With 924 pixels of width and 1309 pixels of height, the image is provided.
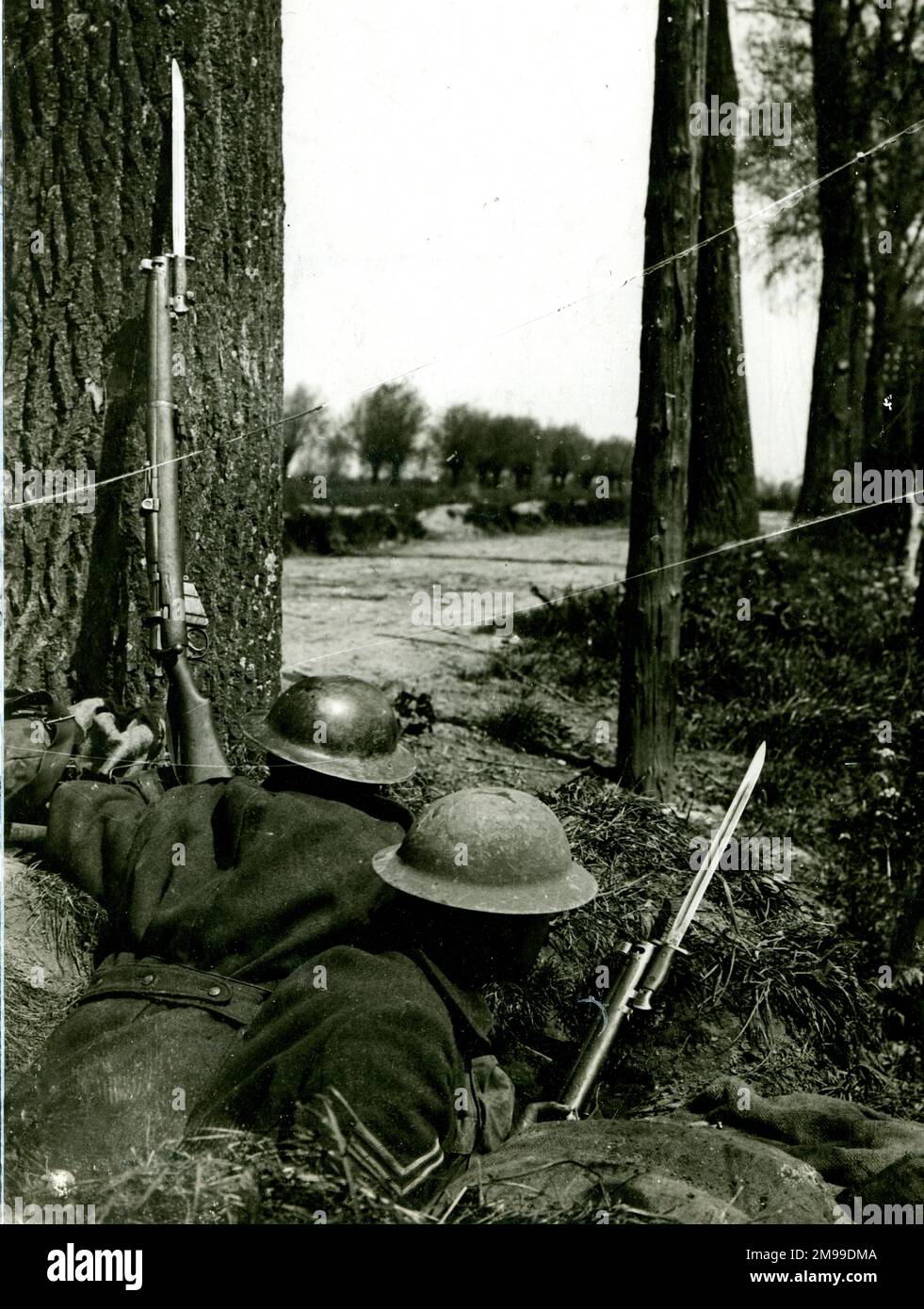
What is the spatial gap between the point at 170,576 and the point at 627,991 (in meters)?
2.09

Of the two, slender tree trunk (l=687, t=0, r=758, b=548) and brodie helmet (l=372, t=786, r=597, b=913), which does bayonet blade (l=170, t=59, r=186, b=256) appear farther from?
slender tree trunk (l=687, t=0, r=758, b=548)

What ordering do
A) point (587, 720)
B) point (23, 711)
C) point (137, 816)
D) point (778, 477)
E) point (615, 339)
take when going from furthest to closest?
point (778, 477) < point (587, 720) < point (615, 339) < point (23, 711) < point (137, 816)

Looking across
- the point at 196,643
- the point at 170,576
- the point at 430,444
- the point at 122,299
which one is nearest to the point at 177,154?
the point at 122,299

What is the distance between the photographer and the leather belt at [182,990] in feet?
10.2

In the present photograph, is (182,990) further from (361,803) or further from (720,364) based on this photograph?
(720,364)

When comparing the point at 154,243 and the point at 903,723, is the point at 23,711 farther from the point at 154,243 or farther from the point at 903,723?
the point at 903,723

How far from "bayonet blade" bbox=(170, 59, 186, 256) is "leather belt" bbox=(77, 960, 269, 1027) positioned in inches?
96.1

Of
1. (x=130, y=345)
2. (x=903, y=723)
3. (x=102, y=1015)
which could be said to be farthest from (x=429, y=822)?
(x=903, y=723)

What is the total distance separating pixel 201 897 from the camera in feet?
10.8

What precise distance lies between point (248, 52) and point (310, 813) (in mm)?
2901

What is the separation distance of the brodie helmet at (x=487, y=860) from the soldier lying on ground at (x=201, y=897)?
218 millimetres

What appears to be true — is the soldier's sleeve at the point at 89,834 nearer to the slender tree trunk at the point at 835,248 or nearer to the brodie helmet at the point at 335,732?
the brodie helmet at the point at 335,732

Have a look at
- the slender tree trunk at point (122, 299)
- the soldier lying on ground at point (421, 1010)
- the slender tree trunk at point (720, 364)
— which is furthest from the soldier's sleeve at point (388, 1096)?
the slender tree trunk at point (720, 364)
